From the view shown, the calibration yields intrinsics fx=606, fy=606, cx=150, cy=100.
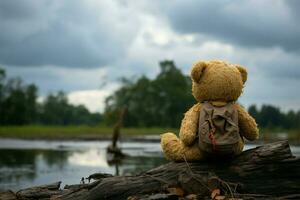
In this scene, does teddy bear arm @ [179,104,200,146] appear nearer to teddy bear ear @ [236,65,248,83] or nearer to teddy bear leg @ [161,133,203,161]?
teddy bear leg @ [161,133,203,161]

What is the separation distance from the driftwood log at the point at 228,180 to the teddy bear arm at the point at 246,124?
34 cm

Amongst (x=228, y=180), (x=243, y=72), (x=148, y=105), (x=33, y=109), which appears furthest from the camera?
(x=33, y=109)

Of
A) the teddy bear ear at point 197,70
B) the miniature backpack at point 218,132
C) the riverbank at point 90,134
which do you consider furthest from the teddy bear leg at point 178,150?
the riverbank at point 90,134

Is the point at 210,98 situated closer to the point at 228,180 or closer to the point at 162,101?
the point at 228,180

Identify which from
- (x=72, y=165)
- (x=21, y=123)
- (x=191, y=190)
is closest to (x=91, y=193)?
(x=191, y=190)

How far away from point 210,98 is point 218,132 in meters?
0.65

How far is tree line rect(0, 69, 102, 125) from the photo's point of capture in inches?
4237

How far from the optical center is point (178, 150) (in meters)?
7.69

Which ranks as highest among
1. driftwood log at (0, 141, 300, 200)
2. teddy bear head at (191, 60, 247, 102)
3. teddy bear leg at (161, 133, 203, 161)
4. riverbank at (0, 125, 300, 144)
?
riverbank at (0, 125, 300, 144)

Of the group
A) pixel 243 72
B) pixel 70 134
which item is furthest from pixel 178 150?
pixel 70 134

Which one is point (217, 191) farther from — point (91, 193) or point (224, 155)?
point (91, 193)

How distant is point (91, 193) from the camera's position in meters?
7.55

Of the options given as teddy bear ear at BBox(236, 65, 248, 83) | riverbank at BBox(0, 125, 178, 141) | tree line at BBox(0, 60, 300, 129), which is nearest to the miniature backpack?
teddy bear ear at BBox(236, 65, 248, 83)

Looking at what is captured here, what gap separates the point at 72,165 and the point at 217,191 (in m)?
17.7
